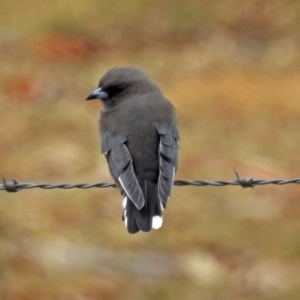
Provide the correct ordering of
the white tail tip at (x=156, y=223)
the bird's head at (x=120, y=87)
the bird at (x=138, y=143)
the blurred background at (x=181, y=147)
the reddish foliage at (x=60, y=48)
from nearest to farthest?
the white tail tip at (x=156, y=223)
the bird at (x=138, y=143)
the bird's head at (x=120, y=87)
the blurred background at (x=181, y=147)
the reddish foliage at (x=60, y=48)

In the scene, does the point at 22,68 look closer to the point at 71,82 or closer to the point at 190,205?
the point at 71,82

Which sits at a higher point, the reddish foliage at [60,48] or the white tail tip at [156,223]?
the reddish foliage at [60,48]

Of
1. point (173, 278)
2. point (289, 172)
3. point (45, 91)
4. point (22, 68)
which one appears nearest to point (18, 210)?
point (173, 278)

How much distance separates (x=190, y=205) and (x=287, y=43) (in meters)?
8.23

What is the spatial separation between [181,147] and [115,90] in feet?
22.0

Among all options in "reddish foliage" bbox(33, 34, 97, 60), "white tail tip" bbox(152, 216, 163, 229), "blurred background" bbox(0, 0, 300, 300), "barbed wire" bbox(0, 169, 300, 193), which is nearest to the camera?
"barbed wire" bbox(0, 169, 300, 193)

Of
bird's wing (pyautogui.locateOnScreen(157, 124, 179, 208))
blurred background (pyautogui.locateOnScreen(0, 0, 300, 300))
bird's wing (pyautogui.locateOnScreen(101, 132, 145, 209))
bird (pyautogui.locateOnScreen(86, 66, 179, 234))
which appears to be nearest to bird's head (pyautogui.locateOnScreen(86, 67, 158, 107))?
Result: bird (pyautogui.locateOnScreen(86, 66, 179, 234))

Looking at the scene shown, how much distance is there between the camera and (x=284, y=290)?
516 inches

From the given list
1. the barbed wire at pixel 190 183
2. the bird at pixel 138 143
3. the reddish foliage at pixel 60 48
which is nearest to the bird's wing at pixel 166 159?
the bird at pixel 138 143

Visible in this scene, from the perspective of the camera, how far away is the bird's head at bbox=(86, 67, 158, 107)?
10211 mm

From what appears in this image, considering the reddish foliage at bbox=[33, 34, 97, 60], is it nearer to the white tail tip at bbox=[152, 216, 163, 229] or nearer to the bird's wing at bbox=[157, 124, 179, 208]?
the bird's wing at bbox=[157, 124, 179, 208]

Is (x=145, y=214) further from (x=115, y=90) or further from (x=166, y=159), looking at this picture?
(x=115, y=90)

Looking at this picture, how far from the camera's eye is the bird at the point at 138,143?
864cm

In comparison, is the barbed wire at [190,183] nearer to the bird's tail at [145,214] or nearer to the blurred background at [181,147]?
the bird's tail at [145,214]
